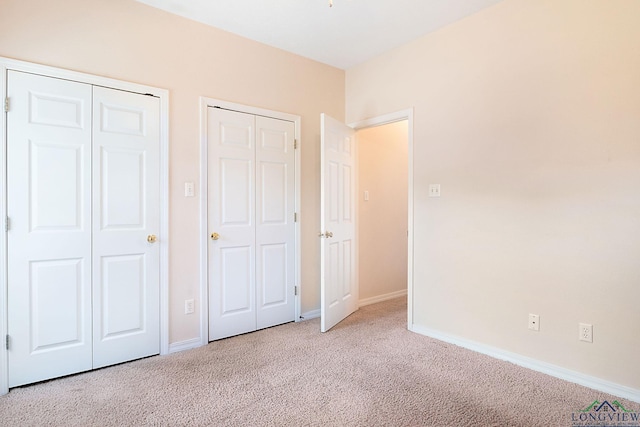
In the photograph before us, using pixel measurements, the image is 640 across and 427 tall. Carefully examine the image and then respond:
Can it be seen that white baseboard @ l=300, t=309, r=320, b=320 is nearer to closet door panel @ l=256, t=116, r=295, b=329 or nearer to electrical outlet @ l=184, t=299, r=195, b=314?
closet door panel @ l=256, t=116, r=295, b=329

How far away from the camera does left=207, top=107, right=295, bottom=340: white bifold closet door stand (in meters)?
2.92

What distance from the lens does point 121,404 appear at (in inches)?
77.5

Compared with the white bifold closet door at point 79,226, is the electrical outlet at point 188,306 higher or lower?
lower

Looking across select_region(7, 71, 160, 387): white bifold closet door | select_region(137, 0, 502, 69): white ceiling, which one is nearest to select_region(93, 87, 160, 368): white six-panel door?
select_region(7, 71, 160, 387): white bifold closet door

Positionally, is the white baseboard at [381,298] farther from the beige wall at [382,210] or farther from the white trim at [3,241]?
the white trim at [3,241]

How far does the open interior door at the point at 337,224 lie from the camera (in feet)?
10.1

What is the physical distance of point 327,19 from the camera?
2.75 metres

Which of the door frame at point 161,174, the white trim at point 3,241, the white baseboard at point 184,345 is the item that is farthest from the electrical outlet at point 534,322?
the white trim at point 3,241

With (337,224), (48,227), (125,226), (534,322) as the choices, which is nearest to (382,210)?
(337,224)

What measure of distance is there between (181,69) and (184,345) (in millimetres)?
2243

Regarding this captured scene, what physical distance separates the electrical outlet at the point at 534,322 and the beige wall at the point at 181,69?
76.9 inches

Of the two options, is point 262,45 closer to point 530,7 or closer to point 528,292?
point 530,7

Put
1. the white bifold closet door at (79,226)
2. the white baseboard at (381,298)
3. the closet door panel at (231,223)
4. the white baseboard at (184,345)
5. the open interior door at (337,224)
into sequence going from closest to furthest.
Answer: the white bifold closet door at (79,226) < the white baseboard at (184,345) < the closet door panel at (231,223) < the open interior door at (337,224) < the white baseboard at (381,298)

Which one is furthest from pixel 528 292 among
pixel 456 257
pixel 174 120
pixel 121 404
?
pixel 174 120
